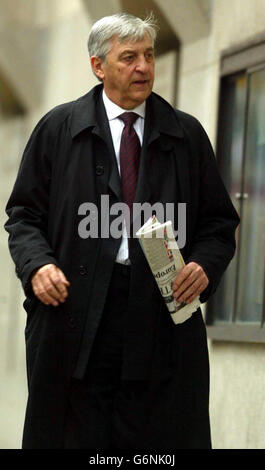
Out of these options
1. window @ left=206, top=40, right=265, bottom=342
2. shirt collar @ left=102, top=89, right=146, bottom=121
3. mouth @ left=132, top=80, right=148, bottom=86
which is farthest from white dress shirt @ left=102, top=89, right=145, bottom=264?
window @ left=206, top=40, right=265, bottom=342

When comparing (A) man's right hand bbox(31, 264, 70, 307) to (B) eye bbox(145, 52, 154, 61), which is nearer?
(A) man's right hand bbox(31, 264, 70, 307)

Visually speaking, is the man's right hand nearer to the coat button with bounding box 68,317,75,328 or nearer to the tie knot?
the coat button with bounding box 68,317,75,328

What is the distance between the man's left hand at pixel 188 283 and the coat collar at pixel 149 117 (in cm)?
54

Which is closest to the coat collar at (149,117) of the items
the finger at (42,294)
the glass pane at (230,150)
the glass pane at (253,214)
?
the finger at (42,294)

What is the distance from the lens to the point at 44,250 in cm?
456

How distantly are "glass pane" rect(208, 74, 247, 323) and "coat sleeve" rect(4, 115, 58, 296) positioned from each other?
3408mm

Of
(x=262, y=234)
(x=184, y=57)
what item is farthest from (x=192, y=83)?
(x=262, y=234)

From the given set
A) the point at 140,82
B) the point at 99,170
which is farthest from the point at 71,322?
the point at 140,82

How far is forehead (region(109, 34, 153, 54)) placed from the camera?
15.4 ft

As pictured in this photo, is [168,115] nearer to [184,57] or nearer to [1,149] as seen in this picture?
[184,57]

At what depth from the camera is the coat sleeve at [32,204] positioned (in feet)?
15.1

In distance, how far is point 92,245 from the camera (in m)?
4.62

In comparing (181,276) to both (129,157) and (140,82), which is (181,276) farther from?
(140,82)

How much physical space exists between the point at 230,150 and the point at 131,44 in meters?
3.63
